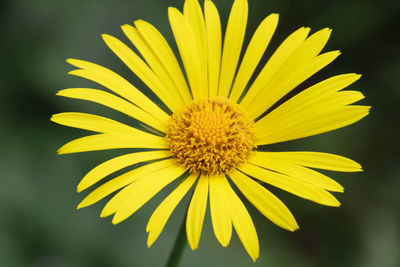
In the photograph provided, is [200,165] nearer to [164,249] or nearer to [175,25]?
[175,25]

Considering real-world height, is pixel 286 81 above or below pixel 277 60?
below

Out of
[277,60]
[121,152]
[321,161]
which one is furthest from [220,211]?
[121,152]

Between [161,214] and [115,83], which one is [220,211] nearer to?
[161,214]

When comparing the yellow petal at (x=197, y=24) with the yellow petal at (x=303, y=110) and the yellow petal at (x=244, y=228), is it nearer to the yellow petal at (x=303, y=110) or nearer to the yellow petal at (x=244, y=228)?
the yellow petal at (x=303, y=110)

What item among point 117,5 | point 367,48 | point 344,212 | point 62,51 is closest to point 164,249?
point 344,212

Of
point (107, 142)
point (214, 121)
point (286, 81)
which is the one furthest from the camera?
point (214, 121)

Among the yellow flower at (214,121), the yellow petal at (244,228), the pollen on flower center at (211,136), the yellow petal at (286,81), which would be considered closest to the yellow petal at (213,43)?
the yellow flower at (214,121)
